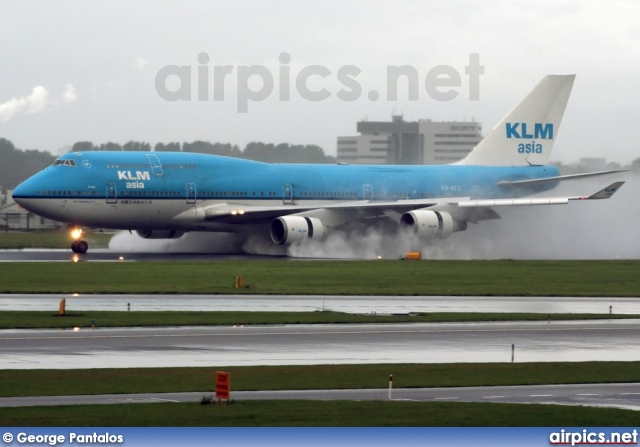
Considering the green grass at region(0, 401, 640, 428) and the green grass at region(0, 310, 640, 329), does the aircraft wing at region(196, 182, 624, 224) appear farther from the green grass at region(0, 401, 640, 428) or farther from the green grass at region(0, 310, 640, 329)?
the green grass at region(0, 401, 640, 428)

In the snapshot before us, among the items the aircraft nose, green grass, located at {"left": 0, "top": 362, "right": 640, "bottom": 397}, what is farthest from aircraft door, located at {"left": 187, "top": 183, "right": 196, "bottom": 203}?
green grass, located at {"left": 0, "top": 362, "right": 640, "bottom": 397}

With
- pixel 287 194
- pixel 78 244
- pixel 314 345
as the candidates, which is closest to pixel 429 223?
pixel 287 194

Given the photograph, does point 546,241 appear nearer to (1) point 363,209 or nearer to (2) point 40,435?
(1) point 363,209

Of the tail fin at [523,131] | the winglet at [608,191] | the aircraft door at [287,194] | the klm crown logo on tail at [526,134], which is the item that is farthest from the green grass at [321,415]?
the klm crown logo on tail at [526,134]

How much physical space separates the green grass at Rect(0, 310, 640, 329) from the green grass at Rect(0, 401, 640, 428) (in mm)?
13496

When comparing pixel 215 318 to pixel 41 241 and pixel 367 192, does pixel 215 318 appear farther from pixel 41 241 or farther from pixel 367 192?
pixel 41 241

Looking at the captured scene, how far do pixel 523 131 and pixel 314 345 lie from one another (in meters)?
51.0

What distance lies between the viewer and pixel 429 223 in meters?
67.9

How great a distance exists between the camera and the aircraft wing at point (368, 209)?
2625 inches

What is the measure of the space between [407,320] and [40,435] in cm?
2050

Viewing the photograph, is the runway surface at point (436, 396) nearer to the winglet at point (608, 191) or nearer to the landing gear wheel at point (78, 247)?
the winglet at point (608, 191)

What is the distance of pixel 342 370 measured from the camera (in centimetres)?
2581

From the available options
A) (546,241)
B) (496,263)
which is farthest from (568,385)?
(546,241)

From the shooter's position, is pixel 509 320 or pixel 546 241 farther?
pixel 546 241
